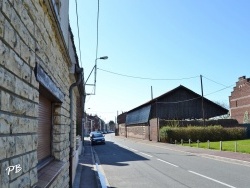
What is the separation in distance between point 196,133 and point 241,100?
2571 centimetres

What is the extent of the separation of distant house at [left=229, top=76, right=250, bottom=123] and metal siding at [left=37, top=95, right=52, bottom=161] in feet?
208

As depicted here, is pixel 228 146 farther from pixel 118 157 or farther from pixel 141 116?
pixel 141 116

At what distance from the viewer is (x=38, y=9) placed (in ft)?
14.1

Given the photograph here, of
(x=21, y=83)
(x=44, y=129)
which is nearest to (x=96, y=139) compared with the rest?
(x=44, y=129)

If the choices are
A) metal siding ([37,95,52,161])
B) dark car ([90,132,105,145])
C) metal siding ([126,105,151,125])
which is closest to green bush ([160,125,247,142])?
dark car ([90,132,105,145])

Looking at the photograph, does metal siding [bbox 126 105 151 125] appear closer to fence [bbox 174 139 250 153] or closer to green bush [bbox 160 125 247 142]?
green bush [bbox 160 125 247 142]

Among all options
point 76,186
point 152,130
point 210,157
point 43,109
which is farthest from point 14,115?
point 152,130

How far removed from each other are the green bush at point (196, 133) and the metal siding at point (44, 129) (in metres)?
40.2

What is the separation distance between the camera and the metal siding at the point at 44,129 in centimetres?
566

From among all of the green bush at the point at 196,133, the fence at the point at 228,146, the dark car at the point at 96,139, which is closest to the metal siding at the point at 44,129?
the fence at the point at 228,146

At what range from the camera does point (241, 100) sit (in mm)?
69000

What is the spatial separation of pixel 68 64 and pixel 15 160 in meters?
6.40

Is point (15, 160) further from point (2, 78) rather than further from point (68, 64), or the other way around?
point (68, 64)

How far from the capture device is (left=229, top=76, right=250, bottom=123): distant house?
66.8 meters
